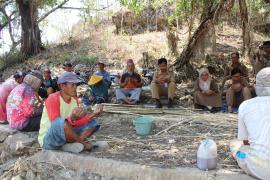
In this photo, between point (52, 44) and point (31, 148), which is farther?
point (52, 44)

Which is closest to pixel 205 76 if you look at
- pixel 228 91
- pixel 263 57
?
pixel 228 91

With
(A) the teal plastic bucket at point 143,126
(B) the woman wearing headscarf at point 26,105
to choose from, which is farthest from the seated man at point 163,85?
(B) the woman wearing headscarf at point 26,105

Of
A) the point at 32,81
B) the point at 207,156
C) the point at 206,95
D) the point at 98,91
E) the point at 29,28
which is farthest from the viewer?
the point at 29,28

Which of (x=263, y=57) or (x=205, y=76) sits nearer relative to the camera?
(x=205, y=76)

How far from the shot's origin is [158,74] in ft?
28.1

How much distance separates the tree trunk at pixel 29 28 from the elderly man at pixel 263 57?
913 centimetres

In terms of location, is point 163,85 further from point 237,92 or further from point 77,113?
point 77,113

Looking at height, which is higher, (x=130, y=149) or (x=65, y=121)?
(x=65, y=121)

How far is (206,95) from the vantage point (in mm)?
7812

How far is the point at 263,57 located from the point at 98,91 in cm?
335

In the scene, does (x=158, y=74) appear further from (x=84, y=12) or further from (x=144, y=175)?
(x=84, y=12)

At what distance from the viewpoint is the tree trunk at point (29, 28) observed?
1545 cm

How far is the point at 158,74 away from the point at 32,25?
27.4ft

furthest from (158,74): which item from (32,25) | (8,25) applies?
(8,25)
